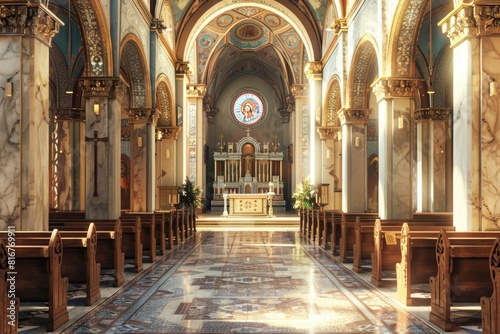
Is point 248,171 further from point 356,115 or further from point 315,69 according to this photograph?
point 356,115

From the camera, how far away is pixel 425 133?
69.4ft

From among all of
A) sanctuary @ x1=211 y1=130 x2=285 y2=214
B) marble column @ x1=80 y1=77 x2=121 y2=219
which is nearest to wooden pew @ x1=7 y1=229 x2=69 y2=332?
marble column @ x1=80 y1=77 x2=121 y2=219

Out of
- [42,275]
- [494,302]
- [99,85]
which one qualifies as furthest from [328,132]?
[494,302]

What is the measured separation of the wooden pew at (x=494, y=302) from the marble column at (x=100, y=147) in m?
10.3

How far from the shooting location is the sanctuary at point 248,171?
37500 mm

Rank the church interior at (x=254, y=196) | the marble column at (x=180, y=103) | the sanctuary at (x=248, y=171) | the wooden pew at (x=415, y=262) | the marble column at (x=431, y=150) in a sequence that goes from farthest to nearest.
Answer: the sanctuary at (x=248, y=171), the marble column at (x=180, y=103), the marble column at (x=431, y=150), the wooden pew at (x=415, y=262), the church interior at (x=254, y=196)

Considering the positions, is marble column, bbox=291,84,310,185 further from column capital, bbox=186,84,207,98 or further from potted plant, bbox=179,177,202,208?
potted plant, bbox=179,177,202,208

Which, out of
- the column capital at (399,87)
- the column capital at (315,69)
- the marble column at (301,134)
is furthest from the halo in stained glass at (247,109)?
the column capital at (399,87)

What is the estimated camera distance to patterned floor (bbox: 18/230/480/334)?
22.5ft

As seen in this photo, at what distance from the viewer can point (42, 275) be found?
7.08 metres

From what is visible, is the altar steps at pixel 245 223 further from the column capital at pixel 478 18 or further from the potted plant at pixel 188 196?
the column capital at pixel 478 18

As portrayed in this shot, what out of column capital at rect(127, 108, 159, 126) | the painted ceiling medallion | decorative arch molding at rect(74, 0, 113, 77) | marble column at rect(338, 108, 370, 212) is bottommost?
marble column at rect(338, 108, 370, 212)

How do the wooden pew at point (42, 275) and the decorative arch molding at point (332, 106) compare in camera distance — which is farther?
the decorative arch molding at point (332, 106)

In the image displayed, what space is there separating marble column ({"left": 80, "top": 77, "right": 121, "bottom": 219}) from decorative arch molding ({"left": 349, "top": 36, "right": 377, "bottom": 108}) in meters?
7.56
